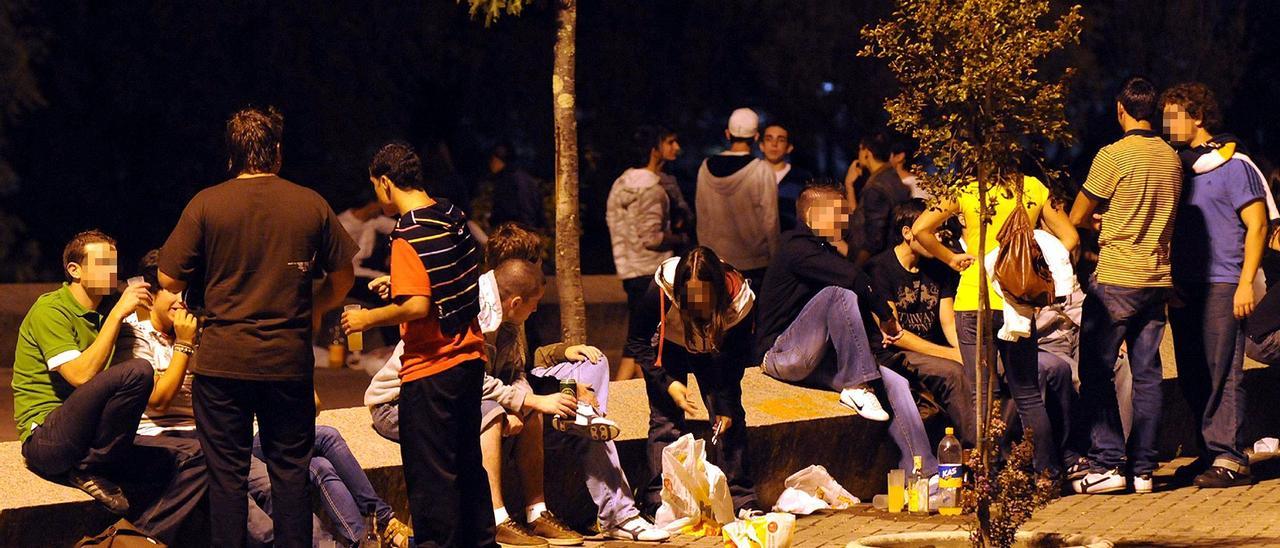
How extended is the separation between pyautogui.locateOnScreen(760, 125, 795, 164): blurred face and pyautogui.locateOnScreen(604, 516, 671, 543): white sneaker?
5930 millimetres

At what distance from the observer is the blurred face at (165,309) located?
7.71 meters

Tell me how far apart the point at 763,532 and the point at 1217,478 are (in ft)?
10.5

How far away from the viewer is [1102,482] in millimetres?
9961

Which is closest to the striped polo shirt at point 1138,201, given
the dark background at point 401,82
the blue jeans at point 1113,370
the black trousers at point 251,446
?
the blue jeans at point 1113,370

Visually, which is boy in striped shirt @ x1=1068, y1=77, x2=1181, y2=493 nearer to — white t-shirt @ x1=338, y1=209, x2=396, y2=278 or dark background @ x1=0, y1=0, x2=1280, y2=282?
white t-shirt @ x1=338, y1=209, x2=396, y2=278

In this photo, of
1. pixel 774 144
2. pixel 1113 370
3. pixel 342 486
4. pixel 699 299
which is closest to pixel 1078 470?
pixel 1113 370

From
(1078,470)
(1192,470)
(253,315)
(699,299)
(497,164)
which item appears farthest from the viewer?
(497,164)

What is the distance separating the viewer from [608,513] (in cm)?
871

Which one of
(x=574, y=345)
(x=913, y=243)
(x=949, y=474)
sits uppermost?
(x=913, y=243)

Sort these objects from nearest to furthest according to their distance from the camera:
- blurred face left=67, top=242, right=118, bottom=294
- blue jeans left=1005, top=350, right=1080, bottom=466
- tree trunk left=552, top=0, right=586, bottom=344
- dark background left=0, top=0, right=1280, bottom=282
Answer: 1. blurred face left=67, top=242, right=118, bottom=294
2. blue jeans left=1005, top=350, right=1080, bottom=466
3. tree trunk left=552, top=0, right=586, bottom=344
4. dark background left=0, top=0, right=1280, bottom=282

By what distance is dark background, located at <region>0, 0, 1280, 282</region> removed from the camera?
20.4 meters

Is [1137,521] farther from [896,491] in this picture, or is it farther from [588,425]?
[588,425]

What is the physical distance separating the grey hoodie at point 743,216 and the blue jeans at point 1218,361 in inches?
121

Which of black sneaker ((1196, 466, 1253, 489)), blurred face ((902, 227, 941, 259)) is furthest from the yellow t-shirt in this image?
black sneaker ((1196, 466, 1253, 489))
